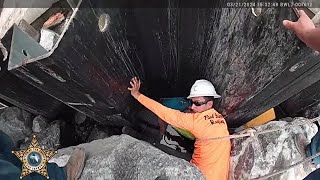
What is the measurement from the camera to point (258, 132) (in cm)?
399

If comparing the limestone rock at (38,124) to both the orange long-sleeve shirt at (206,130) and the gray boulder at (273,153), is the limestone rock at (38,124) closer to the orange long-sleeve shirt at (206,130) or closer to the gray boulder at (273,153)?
the orange long-sleeve shirt at (206,130)

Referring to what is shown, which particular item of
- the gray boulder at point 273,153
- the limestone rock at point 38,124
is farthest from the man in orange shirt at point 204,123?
the limestone rock at point 38,124

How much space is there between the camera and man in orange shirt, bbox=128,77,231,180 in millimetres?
3975

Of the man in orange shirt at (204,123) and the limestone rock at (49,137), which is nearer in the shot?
the man in orange shirt at (204,123)

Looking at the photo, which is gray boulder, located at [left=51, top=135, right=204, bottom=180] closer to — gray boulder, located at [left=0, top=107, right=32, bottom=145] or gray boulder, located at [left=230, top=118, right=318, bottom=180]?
gray boulder, located at [left=230, top=118, right=318, bottom=180]

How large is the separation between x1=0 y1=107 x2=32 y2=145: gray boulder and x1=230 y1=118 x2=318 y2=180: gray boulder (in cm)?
224

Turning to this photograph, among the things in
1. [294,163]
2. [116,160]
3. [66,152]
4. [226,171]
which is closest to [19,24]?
[116,160]

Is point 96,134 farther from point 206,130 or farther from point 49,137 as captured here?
point 206,130

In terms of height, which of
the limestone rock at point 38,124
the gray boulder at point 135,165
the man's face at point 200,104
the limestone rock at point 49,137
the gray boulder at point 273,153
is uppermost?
the limestone rock at point 38,124

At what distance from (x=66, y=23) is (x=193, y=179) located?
1.38m

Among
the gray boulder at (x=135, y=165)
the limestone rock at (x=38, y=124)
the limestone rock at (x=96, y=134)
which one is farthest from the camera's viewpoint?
the limestone rock at (x=96, y=134)

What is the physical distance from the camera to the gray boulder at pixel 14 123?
15.8 ft

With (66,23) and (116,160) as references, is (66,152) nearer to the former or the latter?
(116,160)

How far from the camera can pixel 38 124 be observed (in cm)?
490
